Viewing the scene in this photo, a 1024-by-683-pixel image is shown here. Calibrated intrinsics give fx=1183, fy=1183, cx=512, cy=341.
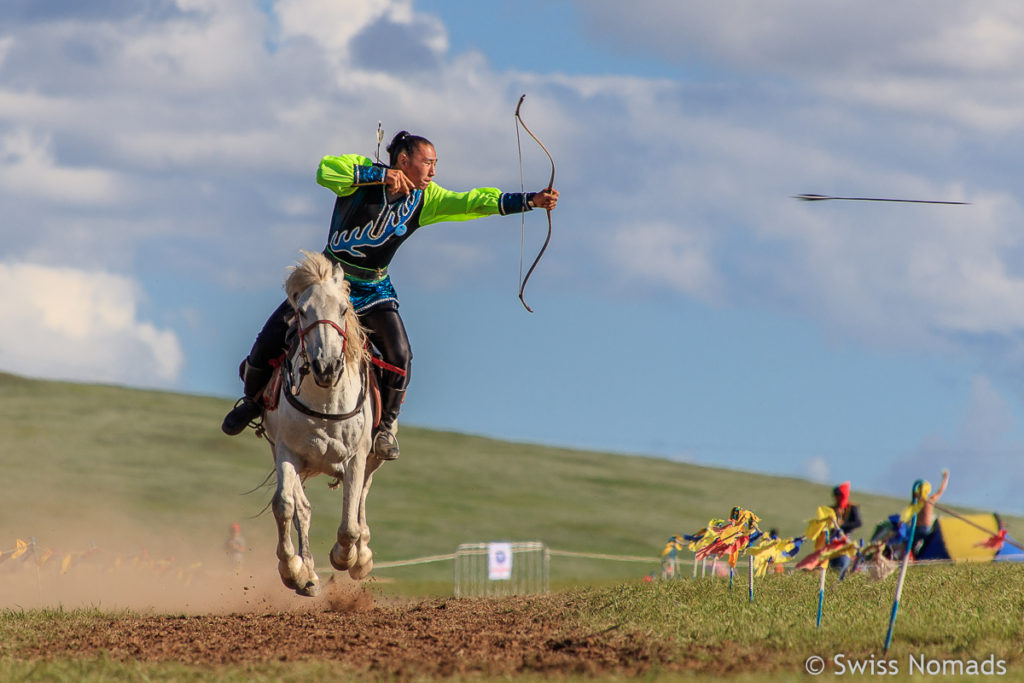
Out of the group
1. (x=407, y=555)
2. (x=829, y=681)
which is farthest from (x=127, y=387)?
(x=829, y=681)

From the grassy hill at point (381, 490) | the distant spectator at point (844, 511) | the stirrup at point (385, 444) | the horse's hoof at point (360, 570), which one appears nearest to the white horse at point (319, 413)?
the horse's hoof at point (360, 570)

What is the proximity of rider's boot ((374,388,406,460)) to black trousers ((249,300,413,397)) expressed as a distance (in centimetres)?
1

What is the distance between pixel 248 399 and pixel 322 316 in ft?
9.23

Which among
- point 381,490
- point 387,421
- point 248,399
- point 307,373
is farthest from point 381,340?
point 381,490

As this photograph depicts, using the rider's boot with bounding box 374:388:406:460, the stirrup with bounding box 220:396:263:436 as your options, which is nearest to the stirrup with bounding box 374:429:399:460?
the rider's boot with bounding box 374:388:406:460

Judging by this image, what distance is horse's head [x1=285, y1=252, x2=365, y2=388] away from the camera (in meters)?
10.6

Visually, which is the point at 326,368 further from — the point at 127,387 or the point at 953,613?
the point at 127,387

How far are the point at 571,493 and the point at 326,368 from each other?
63.7 metres

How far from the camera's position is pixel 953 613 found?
10.3m

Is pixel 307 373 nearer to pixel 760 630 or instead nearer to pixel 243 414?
pixel 243 414

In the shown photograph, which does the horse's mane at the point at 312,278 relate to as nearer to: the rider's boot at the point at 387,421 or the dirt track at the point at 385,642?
the rider's boot at the point at 387,421

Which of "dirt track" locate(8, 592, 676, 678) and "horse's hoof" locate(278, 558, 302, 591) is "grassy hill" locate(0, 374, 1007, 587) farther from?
"horse's hoof" locate(278, 558, 302, 591)

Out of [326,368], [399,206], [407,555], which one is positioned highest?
[399,206]

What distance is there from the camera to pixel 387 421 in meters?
13.2
